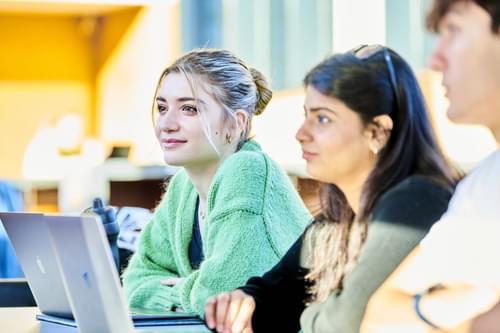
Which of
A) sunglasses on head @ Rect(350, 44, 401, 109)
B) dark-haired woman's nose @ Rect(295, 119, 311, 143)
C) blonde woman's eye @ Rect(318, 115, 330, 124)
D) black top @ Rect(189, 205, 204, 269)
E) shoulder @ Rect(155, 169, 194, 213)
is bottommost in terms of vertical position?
black top @ Rect(189, 205, 204, 269)

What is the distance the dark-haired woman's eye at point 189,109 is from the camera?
7.68 ft

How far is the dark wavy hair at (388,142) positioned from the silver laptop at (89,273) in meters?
0.35

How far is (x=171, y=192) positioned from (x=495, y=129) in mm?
1142

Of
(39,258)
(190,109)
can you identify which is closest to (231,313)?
(39,258)

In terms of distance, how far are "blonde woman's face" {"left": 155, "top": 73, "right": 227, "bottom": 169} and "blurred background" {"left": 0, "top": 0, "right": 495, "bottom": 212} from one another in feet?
1.73

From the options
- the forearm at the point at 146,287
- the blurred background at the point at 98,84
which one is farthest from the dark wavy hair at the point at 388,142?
the blurred background at the point at 98,84

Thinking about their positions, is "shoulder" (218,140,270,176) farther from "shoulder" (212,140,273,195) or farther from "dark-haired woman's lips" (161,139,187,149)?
"dark-haired woman's lips" (161,139,187,149)

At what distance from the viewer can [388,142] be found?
1.65m

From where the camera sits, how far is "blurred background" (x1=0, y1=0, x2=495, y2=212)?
3773mm

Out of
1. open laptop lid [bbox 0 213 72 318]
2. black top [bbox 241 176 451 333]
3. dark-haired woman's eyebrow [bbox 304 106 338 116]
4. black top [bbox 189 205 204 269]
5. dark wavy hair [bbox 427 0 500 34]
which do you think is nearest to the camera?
dark wavy hair [bbox 427 0 500 34]

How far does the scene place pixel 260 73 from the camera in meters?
2.40

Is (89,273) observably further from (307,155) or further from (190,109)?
(190,109)

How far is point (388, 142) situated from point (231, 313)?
17.9 inches

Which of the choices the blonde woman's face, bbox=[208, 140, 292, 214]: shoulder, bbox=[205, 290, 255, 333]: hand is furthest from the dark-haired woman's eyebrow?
the blonde woman's face
